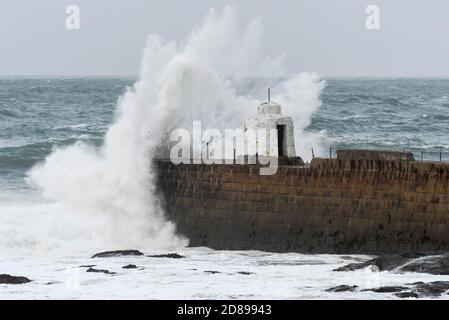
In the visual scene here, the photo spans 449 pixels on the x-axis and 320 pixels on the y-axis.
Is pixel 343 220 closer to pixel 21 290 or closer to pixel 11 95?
pixel 21 290

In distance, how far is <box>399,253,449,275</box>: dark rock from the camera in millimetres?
15008

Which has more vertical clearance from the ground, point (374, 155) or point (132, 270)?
point (374, 155)

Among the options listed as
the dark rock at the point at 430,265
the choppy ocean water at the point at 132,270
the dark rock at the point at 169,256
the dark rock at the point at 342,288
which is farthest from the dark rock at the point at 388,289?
the dark rock at the point at 169,256

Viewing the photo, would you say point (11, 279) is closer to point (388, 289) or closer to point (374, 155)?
point (388, 289)

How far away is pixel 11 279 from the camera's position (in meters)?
15.1

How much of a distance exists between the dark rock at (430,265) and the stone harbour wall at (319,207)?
1.17m

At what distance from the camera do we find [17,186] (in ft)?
93.8

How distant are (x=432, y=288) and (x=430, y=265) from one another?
156cm

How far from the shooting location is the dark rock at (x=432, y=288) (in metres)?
13.5

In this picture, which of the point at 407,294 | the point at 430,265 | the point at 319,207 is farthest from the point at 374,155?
the point at 407,294

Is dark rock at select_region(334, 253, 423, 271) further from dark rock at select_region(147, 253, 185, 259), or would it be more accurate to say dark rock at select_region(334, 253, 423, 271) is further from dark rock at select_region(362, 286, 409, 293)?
dark rock at select_region(147, 253, 185, 259)

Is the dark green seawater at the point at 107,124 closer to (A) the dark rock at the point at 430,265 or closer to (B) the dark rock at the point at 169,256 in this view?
(B) the dark rock at the point at 169,256

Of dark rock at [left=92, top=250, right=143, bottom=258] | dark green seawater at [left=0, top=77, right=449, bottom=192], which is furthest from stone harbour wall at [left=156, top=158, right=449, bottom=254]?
dark green seawater at [left=0, top=77, right=449, bottom=192]

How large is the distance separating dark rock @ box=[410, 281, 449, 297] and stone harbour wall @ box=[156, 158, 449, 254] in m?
A: 2.72
